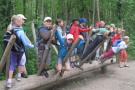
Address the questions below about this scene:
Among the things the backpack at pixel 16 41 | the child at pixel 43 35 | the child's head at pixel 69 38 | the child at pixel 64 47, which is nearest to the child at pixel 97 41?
the child at pixel 64 47

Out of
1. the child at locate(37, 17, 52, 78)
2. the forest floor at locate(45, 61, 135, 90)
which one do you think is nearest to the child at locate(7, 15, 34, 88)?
the child at locate(37, 17, 52, 78)

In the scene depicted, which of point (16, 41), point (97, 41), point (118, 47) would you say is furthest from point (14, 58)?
point (118, 47)

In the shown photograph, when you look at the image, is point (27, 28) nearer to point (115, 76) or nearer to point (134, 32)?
point (115, 76)

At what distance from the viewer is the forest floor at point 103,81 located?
8774 millimetres

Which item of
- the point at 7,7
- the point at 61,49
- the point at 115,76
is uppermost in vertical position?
the point at 7,7

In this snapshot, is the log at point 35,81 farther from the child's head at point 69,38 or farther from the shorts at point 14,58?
the child's head at point 69,38

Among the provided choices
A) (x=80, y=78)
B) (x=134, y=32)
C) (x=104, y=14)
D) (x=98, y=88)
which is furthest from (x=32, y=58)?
(x=104, y=14)

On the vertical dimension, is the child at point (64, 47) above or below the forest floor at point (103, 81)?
above

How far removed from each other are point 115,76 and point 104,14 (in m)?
14.1

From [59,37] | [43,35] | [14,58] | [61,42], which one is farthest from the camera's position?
[61,42]

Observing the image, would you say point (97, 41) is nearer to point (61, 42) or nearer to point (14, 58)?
point (61, 42)

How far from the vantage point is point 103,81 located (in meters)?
9.78

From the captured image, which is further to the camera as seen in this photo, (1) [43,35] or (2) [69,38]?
(2) [69,38]

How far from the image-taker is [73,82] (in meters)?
9.33
